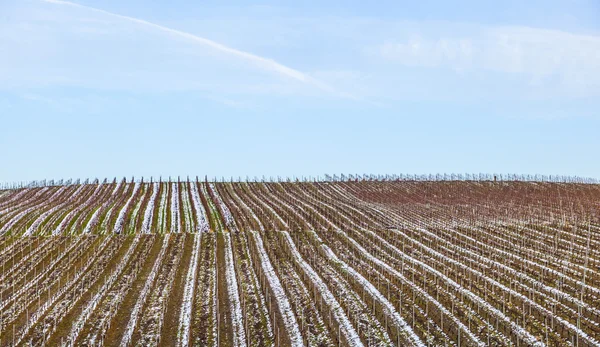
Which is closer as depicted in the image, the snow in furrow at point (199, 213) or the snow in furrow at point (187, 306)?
the snow in furrow at point (187, 306)

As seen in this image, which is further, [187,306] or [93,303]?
[93,303]

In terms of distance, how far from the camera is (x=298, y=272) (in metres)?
28.0

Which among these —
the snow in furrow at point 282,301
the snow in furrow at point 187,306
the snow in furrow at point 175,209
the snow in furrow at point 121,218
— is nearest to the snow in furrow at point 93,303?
the snow in furrow at point 187,306

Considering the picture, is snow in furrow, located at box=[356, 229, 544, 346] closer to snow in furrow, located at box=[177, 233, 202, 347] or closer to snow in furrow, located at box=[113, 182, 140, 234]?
snow in furrow, located at box=[177, 233, 202, 347]

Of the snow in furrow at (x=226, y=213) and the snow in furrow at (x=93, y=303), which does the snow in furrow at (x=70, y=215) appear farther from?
the snow in furrow at (x=226, y=213)

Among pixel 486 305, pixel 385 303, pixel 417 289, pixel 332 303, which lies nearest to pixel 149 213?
pixel 332 303

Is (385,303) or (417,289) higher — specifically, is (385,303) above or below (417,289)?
below

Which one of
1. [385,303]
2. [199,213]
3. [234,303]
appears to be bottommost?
[234,303]

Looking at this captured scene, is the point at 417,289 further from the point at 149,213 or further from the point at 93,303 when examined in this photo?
the point at 149,213

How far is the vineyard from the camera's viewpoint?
63.2 feet

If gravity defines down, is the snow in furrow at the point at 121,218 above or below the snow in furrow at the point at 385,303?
above

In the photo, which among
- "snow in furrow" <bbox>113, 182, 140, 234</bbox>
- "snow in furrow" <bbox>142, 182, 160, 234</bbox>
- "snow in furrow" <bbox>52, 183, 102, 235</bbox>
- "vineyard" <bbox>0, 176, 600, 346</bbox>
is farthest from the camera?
"snow in furrow" <bbox>142, 182, 160, 234</bbox>

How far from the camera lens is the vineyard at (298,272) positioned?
19.2 meters

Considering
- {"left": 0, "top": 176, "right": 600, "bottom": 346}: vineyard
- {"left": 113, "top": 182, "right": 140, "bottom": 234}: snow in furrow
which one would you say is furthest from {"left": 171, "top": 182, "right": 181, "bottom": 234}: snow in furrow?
{"left": 113, "top": 182, "right": 140, "bottom": 234}: snow in furrow
